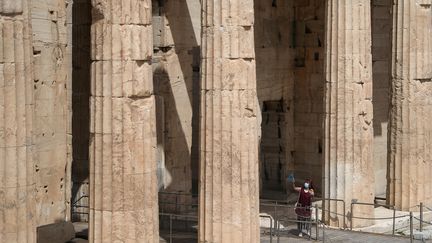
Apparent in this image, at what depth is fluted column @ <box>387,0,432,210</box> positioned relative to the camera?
29.5 metres

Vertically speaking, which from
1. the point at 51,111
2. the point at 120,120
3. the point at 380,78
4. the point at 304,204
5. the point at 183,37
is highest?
the point at 183,37

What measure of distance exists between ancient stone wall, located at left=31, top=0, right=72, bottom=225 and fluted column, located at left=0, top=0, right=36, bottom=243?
6.14m

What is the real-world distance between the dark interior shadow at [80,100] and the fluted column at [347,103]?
21.4ft

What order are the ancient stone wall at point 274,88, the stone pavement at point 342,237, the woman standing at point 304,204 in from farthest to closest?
the ancient stone wall at point 274,88 < the woman standing at point 304,204 < the stone pavement at point 342,237

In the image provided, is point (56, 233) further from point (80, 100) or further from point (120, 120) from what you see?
point (80, 100)

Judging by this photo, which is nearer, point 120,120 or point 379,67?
point 120,120

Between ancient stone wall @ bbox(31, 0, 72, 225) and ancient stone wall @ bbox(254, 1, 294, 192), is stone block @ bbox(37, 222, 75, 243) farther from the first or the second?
ancient stone wall @ bbox(254, 1, 294, 192)

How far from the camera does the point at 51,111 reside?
23.2 metres

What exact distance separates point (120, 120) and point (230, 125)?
11.1ft

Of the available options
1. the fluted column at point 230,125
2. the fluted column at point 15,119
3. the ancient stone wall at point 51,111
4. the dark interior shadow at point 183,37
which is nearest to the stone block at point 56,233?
the ancient stone wall at point 51,111

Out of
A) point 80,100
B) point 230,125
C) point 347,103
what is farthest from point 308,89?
point 230,125

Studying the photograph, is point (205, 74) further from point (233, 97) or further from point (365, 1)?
point (365, 1)

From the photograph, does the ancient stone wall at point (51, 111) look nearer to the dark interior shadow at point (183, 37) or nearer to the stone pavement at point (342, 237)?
the dark interior shadow at point (183, 37)

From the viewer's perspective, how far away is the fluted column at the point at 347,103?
89.4ft
